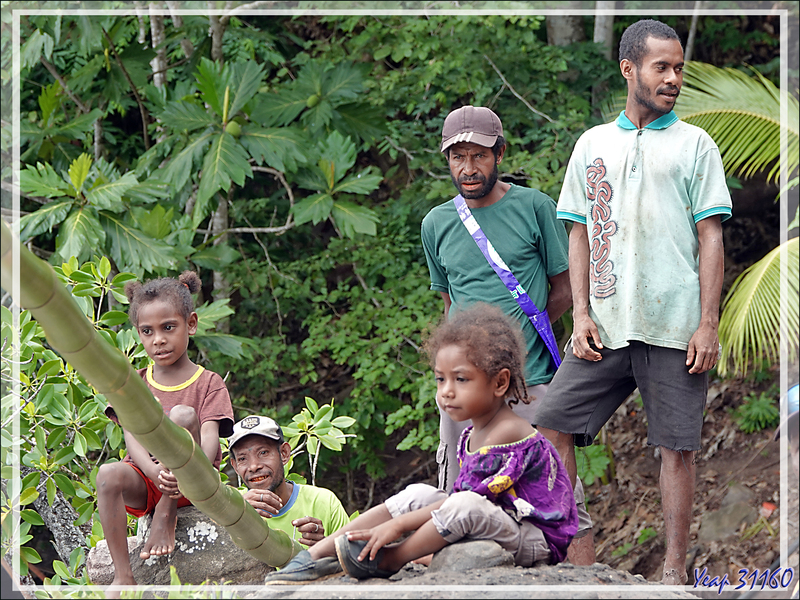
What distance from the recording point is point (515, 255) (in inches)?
125

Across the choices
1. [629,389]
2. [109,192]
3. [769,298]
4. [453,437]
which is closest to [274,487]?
[453,437]

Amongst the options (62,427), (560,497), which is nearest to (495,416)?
(560,497)

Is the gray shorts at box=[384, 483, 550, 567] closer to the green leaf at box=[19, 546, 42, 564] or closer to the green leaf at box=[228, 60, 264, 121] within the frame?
the green leaf at box=[19, 546, 42, 564]

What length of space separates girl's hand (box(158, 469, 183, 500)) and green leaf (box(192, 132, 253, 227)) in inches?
120

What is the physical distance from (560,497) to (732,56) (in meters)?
7.84

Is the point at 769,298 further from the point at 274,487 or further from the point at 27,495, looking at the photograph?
the point at 27,495

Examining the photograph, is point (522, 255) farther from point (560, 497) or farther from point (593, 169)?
point (560, 497)

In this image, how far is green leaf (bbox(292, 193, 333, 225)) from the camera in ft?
19.8

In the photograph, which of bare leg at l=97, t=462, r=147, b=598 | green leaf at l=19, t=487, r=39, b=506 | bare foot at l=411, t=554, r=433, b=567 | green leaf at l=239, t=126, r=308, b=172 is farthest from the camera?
green leaf at l=239, t=126, r=308, b=172

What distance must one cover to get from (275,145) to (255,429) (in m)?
3.25

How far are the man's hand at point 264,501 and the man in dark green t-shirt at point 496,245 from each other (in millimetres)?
609

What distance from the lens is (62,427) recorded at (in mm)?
3744

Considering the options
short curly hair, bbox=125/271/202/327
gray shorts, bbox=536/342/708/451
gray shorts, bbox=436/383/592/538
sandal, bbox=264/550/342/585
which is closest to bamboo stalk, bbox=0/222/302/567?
sandal, bbox=264/550/342/585

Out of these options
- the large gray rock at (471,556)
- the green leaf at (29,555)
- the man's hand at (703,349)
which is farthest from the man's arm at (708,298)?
the green leaf at (29,555)
